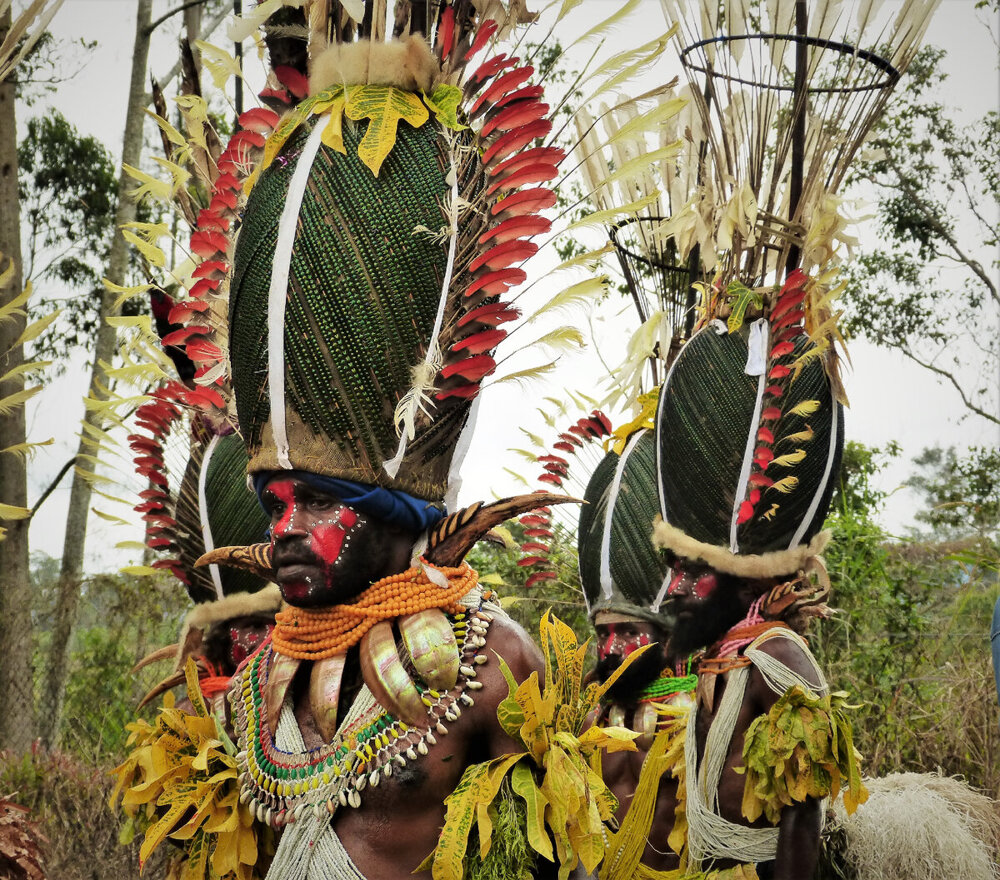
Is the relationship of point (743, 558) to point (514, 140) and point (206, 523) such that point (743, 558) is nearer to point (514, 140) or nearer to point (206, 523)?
point (206, 523)

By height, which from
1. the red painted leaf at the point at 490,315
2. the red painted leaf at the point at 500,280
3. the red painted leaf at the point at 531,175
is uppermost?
the red painted leaf at the point at 531,175

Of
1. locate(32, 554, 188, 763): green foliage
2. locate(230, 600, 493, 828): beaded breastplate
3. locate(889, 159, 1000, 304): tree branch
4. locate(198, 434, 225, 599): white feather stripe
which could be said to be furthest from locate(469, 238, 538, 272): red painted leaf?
locate(889, 159, 1000, 304): tree branch

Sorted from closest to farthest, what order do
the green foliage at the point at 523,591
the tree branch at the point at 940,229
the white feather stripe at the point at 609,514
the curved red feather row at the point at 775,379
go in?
the curved red feather row at the point at 775,379
the white feather stripe at the point at 609,514
the green foliage at the point at 523,591
the tree branch at the point at 940,229

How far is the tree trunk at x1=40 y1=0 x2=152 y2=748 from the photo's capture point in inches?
363

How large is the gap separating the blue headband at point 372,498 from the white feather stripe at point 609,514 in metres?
3.22

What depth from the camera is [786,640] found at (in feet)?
14.2

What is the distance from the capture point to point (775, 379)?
4676mm

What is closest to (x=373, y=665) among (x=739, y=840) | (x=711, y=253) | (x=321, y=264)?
(x=321, y=264)

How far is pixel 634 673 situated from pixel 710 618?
3.54ft

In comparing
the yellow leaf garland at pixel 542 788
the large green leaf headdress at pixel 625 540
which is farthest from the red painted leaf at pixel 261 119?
the large green leaf headdress at pixel 625 540

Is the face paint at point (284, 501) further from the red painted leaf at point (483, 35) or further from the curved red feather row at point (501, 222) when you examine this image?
the red painted leaf at point (483, 35)

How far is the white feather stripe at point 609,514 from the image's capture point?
5965mm

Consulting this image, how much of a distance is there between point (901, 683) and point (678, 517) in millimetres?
3569

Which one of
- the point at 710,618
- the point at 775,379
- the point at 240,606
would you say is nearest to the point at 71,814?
the point at 240,606
